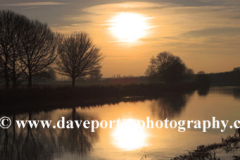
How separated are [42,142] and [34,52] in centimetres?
2711

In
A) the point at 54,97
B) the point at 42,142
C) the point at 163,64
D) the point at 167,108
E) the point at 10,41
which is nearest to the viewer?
the point at 42,142

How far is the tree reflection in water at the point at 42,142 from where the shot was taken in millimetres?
9531

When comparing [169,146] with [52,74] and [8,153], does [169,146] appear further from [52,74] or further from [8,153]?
[52,74]

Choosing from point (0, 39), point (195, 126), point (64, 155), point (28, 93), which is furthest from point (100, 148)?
point (0, 39)

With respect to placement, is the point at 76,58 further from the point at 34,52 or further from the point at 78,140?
the point at 78,140

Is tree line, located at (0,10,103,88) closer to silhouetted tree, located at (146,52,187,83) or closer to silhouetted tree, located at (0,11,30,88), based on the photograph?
silhouetted tree, located at (0,11,30,88)

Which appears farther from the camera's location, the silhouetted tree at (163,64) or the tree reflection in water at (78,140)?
the silhouetted tree at (163,64)

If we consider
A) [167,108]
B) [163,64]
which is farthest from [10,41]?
[163,64]

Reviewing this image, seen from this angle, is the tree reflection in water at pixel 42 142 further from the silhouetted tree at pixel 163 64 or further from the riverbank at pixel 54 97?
the silhouetted tree at pixel 163 64

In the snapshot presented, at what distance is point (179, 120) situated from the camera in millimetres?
16734

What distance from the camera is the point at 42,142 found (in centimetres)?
1141

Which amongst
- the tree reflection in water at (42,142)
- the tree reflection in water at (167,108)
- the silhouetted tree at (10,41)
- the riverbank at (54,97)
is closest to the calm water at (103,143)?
the tree reflection in water at (42,142)

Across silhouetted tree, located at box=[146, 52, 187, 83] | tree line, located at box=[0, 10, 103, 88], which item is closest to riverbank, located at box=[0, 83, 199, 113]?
tree line, located at box=[0, 10, 103, 88]

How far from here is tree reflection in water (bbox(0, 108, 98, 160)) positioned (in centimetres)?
953
